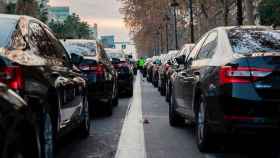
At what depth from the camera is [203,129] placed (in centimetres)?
755

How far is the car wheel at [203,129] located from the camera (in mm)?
7422

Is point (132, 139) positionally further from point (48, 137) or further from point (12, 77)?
point (12, 77)

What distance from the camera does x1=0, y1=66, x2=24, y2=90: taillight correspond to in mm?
4879

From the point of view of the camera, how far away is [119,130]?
10.2 metres

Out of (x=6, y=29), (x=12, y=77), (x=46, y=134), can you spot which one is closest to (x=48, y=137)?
(x=46, y=134)

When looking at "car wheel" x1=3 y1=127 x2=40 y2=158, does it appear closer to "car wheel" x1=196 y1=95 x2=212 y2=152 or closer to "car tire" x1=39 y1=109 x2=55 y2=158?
"car tire" x1=39 y1=109 x2=55 y2=158

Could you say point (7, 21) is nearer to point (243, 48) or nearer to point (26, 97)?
point (26, 97)

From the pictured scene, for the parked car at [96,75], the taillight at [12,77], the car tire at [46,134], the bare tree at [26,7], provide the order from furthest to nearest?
the bare tree at [26,7] → the parked car at [96,75] → the car tire at [46,134] → the taillight at [12,77]

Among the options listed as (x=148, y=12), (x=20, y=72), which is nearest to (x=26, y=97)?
(x=20, y=72)

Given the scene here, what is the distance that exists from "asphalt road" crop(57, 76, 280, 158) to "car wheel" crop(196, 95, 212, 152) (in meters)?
0.11

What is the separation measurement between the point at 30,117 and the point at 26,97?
2.36 feet

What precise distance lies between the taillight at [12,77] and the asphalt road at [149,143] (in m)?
2.66

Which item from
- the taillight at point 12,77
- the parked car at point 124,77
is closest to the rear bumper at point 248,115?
the taillight at point 12,77

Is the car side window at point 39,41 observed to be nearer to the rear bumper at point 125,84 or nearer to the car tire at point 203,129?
the car tire at point 203,129
